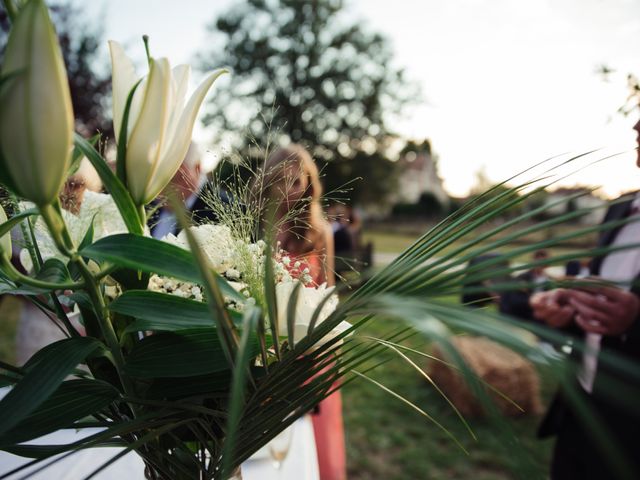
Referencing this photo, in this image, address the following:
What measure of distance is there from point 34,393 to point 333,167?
74.1 ft

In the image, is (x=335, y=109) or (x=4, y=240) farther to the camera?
(x=335, y=109)

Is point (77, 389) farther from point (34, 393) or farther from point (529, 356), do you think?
point (529, 356)

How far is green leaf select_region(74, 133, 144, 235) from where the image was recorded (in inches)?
19.7

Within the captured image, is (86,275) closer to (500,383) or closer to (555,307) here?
(555,307)

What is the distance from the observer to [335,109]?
75.2 ft

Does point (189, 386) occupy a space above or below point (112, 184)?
below

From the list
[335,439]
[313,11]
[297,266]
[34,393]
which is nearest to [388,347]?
[297,266]

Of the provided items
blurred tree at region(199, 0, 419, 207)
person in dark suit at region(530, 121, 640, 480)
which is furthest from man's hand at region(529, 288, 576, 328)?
blurred tree at region(199, 0, 419, 207)

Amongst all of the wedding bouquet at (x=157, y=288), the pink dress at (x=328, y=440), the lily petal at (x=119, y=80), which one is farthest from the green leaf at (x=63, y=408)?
the pink dress at (x=328, y=440)

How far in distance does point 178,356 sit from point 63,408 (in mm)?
156

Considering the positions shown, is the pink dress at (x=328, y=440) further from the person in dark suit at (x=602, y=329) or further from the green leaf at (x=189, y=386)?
the green leaf at (x=189, y=386)

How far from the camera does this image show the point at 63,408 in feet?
1.78

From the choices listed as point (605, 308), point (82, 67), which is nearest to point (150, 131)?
point (605, 308)

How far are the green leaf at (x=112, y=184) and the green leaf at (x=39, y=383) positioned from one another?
0.17m
